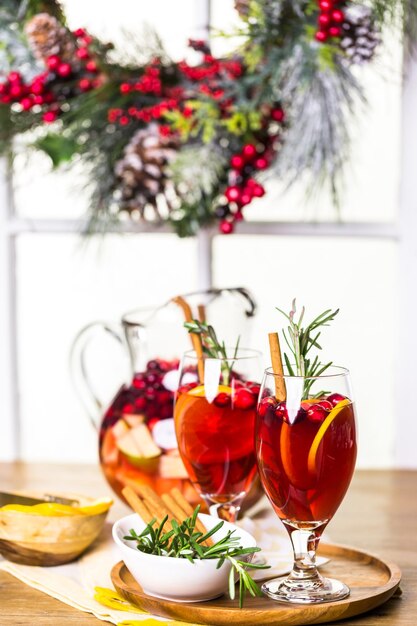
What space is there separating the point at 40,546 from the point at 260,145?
754 millimetres

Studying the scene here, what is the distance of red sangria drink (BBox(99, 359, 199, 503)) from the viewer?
3.58ft

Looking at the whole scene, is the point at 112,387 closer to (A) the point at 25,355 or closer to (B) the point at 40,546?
(A) the point at 25,355

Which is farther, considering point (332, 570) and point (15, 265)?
point (15, 265)

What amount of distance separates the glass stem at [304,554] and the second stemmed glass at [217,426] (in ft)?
0.38

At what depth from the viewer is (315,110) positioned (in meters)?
1.42

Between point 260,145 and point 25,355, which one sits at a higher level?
point 260,145

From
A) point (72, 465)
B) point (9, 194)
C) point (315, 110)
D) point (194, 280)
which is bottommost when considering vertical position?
point (72, 465)

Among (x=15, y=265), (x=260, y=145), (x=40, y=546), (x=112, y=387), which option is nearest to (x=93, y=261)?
(x=15, y=265)

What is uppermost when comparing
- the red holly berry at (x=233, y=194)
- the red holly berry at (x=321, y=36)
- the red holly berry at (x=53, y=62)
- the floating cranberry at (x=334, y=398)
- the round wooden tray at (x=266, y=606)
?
the red holly berry at (x=321, y=36)

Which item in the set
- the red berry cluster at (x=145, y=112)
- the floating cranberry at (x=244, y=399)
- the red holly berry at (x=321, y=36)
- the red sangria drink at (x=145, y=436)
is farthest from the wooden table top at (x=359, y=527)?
the red holly berry at (x=321, y=36)

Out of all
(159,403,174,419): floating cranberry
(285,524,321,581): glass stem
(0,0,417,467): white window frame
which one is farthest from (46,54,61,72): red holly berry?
(285,524,321,581): glass stem

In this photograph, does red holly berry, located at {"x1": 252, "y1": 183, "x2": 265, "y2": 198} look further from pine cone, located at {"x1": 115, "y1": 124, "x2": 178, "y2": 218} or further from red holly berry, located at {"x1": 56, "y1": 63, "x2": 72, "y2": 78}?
red holly berry, located at {"x1": 56, "y1": 63, "x2": 72, "y2": 78}

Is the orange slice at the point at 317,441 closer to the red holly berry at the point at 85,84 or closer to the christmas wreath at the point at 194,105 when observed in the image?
the christmas wreath at the point at 194,105

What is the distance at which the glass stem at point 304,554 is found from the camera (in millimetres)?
885
